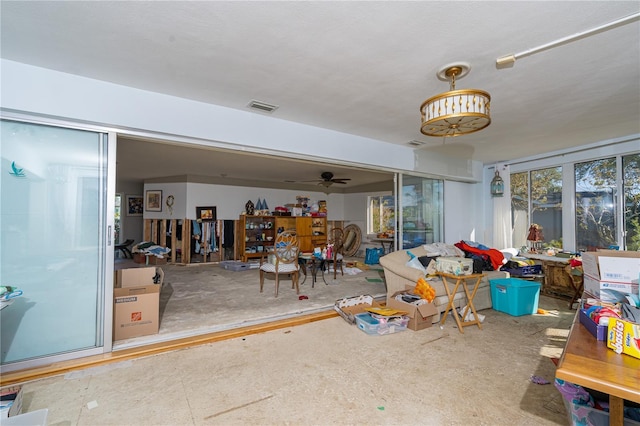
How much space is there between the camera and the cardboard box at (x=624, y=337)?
3.63ft

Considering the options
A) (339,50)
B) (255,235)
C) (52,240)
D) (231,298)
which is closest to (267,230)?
(255,235)

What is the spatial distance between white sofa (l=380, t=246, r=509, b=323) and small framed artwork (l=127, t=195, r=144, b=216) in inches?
322

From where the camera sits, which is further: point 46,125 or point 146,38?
point 46,125

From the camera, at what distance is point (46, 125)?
2420mm

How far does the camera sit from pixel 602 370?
3.36 ft

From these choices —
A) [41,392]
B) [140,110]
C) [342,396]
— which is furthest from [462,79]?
[41,392]

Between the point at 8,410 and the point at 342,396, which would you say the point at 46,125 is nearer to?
the point at 8,410

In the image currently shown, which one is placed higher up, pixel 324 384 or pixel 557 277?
pixel 557 277

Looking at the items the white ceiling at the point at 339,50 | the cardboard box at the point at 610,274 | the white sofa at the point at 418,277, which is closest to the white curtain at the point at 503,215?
the white sofa at the point at 418,277

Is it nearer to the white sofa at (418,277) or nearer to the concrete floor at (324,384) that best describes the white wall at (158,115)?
the white sofa at (418,277)

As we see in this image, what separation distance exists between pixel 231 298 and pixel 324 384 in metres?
2.51

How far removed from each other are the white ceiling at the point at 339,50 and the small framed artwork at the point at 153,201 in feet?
19.6

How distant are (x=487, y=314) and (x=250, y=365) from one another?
3.02 metres

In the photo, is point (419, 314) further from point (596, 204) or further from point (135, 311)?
point (596, 204)
